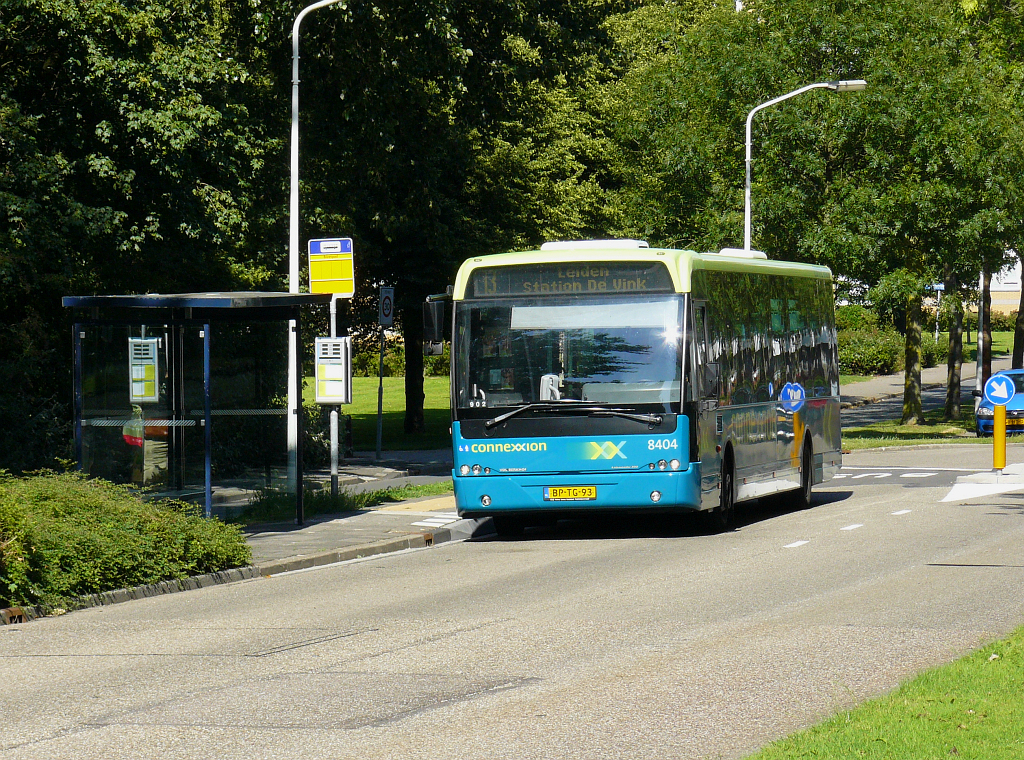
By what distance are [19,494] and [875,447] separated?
77.5 feet

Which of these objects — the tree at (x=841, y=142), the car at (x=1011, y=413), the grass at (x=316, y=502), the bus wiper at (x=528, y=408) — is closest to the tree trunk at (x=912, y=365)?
the car at (x=1011, y=413)

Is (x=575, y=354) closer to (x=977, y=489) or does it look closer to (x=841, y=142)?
(x=977, y=489)

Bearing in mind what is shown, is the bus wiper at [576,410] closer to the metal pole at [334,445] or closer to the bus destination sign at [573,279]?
the bus destination sign at [573,279]

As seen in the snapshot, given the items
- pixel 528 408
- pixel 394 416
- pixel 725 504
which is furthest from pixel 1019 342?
pixel 528 408

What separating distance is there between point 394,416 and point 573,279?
29882 millimetres

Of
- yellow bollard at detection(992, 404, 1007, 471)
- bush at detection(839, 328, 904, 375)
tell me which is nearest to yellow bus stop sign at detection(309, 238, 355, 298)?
yellow bollard at detection(992, 404, 1007, 471)

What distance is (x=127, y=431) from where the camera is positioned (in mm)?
16156

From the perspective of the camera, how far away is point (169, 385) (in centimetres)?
1628

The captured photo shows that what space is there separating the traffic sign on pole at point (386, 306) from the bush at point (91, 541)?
1182cm

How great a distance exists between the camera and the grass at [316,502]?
17797 millimetres

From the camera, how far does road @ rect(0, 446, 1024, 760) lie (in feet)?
22.0

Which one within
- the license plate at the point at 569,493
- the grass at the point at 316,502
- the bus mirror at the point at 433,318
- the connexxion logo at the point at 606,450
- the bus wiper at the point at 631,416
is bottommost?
the grass at the point at 316,502

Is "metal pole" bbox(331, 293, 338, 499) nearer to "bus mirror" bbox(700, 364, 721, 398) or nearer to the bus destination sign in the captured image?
the bus destination sign

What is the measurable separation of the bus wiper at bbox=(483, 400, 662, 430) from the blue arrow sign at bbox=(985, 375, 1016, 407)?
8.10 m
